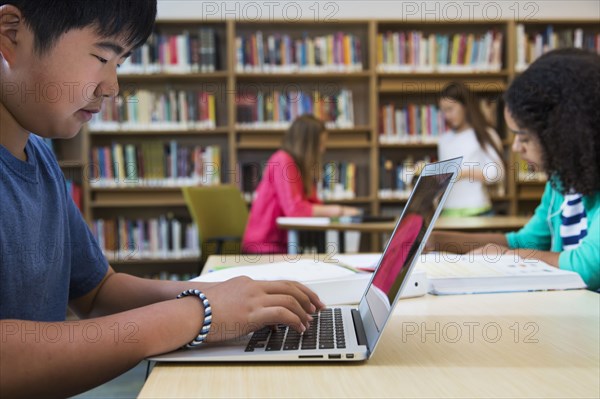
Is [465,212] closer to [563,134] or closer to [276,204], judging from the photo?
[276,204]

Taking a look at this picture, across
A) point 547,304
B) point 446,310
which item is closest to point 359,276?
Result: point 446,310

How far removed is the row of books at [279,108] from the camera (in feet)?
14.3

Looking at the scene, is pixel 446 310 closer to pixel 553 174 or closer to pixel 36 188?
pixel 36 188

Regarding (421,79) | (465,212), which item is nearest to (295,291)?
(465,212)

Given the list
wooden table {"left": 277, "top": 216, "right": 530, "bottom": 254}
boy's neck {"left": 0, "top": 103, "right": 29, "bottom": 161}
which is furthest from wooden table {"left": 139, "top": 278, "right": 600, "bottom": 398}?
wooden table {"left": 277, "top": 216, "right": 530, "bottom": 254}

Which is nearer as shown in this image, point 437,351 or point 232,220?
Result: point 437,351

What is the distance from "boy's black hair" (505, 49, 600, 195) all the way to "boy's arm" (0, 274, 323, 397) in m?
1.01

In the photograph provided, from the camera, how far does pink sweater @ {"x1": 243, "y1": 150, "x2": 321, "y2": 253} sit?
129 inches

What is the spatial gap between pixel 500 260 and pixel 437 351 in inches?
27.3

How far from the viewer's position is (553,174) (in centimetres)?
162

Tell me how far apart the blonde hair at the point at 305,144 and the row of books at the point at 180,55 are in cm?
116

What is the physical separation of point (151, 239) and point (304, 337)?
378 centimetres

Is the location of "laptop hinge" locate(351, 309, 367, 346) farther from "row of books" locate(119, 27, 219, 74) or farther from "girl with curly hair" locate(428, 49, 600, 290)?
"row of books" locate(119, 27, 219, 74)

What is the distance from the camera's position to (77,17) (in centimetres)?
77
